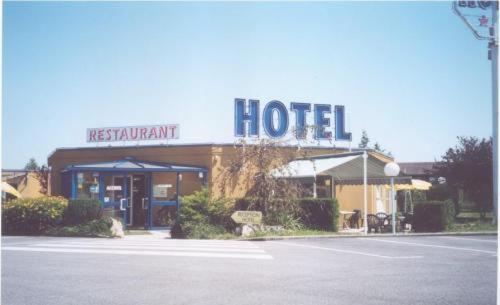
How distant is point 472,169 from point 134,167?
49.2 ft

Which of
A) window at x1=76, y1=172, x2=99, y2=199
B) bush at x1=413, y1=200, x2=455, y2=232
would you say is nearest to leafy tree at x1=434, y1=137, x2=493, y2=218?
bush at x1=413, y1=200, x2=455, y2=232

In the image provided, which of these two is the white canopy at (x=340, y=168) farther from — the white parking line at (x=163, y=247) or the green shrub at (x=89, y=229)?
the green shrub at (x=89, y=229)

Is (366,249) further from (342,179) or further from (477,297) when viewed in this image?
(342,179)

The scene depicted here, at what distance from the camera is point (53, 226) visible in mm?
15656

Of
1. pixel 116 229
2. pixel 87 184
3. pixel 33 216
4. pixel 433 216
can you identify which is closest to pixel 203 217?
pixel 116 229

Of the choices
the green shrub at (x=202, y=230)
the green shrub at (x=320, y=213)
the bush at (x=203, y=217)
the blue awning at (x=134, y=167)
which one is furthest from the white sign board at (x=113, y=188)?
the green shrub at (x=320, y=213)

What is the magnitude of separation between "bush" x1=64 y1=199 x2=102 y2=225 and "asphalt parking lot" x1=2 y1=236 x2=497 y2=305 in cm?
260

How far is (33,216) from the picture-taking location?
15711 mm

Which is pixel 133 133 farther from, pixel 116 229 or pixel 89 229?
pixel 89 229

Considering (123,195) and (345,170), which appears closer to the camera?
(123,195)

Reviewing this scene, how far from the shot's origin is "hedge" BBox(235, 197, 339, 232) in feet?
53.0

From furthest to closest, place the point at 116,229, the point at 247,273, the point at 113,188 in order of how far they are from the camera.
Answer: the point at 113,188
the point at 116,229
the point at 247,273

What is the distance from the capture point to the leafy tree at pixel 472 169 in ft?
63.5

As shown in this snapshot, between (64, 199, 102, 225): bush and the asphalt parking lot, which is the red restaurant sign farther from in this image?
the asphalt parking lot
